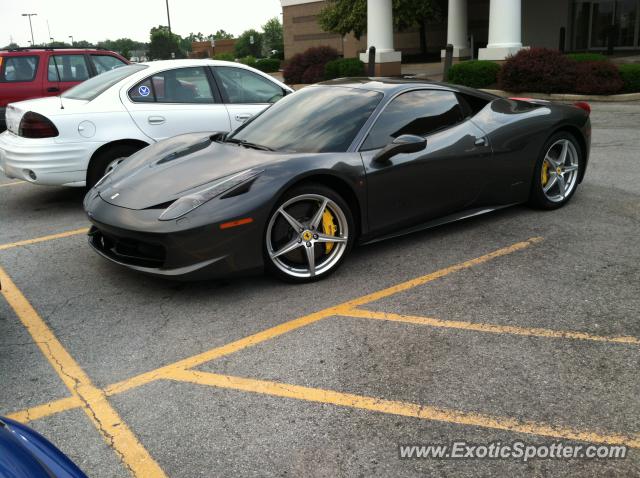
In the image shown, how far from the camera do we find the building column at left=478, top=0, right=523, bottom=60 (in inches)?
755

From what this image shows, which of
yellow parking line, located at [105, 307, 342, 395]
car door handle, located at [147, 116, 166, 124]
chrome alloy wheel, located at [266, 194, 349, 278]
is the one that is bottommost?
yellow parking line, located at [105, 307, 342, 395]

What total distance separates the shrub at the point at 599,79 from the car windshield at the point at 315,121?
1232 cm

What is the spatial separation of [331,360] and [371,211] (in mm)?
1564

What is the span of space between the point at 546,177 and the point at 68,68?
860 cm

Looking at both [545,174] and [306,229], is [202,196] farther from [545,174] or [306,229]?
[545,174]

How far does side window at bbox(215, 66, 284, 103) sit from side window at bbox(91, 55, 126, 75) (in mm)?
4758

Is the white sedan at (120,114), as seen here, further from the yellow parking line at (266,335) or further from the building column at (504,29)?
the building column at (504,29)

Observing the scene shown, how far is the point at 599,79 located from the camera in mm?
15633

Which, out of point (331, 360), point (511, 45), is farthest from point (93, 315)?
point (511, 45)

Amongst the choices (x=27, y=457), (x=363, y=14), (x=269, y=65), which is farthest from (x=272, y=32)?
(x=27, y=457)

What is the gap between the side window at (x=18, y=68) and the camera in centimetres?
1078

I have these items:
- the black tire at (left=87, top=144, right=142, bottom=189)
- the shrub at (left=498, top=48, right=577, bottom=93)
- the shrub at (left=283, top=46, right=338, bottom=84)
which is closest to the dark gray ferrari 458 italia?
the black tire at (left=87, top=144, right=142, bottom=189)

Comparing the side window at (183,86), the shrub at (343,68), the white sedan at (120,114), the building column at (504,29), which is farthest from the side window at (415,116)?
the shrub at (343,68)

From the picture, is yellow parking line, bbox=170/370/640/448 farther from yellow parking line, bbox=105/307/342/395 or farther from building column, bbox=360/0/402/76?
building column, bbox=360/0/402/76
